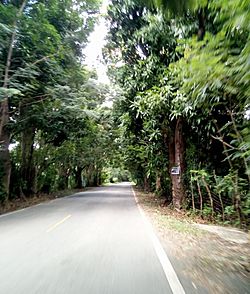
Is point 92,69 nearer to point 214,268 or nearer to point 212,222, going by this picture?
point 212,222

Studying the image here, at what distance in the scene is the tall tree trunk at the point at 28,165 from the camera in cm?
2142

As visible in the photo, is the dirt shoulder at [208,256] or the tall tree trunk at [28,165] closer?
the dirt shoulder at [208,256]

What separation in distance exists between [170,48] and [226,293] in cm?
1004

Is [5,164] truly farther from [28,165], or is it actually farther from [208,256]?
[208,256]

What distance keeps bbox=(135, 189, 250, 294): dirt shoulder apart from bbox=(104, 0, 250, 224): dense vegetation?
168 centimetres

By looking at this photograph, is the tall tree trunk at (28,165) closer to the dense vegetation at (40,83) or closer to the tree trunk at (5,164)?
the dense vegetation at (40,83)

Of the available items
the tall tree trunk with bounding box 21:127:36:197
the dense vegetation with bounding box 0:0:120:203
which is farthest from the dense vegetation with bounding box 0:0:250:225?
the tall tree trunk with bounding box 21:127:36:197

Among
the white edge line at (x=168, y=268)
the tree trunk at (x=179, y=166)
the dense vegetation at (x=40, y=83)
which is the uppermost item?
the dense vegetation at (x=40, y=83)

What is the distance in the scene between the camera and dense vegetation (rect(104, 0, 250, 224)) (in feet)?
14.8

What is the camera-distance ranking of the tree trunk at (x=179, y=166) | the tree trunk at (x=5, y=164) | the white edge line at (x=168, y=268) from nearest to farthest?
1. the white edge line at (x=168, y=268)
2. the tree trunk at (x=179, y=166)
3. the tree trunk at (x=5, y=164)

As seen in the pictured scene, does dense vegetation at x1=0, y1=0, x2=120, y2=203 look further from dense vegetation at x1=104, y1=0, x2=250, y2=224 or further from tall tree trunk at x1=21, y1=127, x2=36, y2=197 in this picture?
dense vegetation at x1=104, y1=0, x2=250, y2=224

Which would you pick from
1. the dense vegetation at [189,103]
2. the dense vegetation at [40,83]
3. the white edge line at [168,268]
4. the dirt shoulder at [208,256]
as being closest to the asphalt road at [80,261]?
the white edge line at [168,268]

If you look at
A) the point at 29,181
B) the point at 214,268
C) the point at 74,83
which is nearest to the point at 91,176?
the point at 29,181

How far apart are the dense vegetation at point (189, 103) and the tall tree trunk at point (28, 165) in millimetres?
6946
